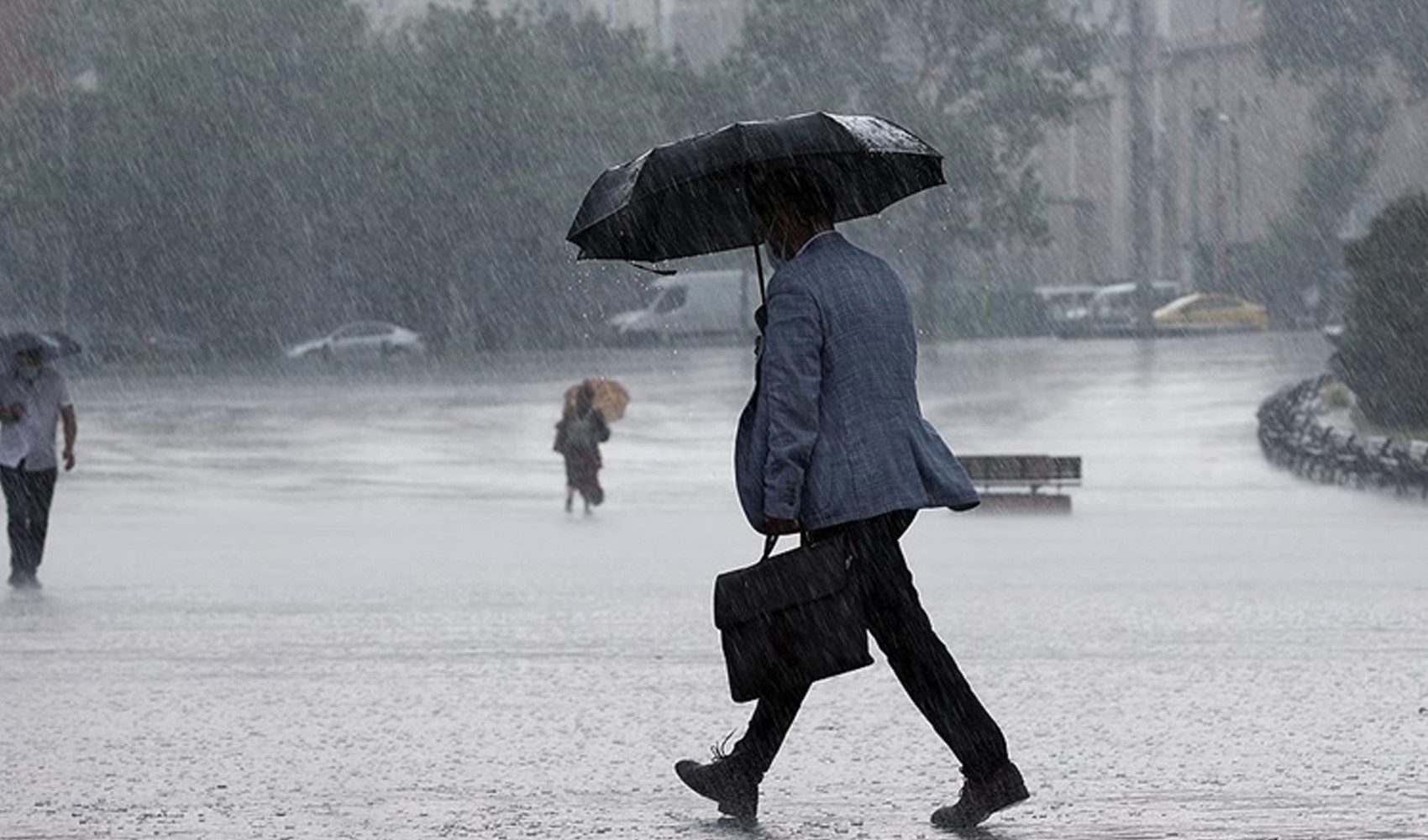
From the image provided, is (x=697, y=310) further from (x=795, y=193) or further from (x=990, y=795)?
(x=990, y=795)

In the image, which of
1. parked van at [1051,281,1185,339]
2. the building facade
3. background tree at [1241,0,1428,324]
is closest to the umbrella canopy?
parked van at [1051,281,1185,339]

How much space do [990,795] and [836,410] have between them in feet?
3.32

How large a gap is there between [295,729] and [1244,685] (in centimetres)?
343

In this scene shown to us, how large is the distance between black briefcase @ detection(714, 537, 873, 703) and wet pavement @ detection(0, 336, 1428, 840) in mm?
457

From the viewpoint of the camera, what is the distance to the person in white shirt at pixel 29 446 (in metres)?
15.9

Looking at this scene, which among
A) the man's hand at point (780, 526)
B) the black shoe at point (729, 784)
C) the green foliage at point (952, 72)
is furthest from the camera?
the green foliage at point (952, 72)

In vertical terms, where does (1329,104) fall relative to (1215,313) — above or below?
above

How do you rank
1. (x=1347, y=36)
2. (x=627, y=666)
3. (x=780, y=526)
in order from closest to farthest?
(x=780, y=526) < (x=627, y=666) < (x=1347, y=36)

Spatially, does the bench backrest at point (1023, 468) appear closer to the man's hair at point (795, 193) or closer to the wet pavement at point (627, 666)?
the wet pavement at point (627, 666)

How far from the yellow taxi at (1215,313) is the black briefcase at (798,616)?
6088 cm

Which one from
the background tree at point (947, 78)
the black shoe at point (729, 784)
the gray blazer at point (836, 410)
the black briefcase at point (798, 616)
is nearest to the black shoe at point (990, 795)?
the black briefcase at point (798, 616)

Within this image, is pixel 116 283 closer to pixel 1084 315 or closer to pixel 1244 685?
pixel 1084 315

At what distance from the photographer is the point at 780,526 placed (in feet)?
22.1

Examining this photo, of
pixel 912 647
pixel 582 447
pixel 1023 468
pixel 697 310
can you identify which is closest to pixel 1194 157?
pixel 697 310
